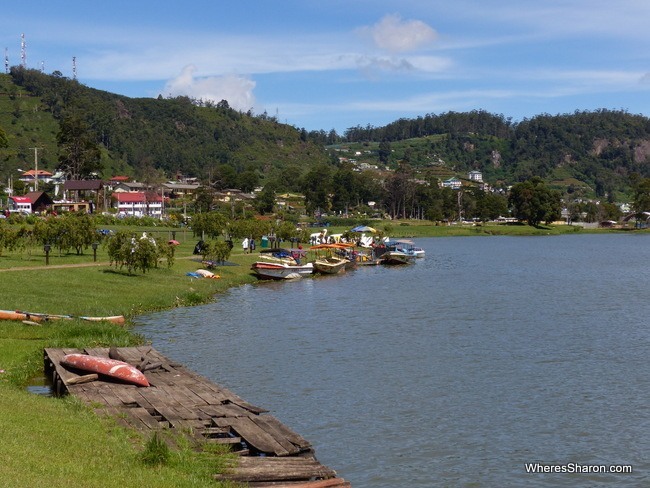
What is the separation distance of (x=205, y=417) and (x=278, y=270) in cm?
5730

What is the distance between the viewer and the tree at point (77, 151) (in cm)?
17075

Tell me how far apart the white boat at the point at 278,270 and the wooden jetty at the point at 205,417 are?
47661mm

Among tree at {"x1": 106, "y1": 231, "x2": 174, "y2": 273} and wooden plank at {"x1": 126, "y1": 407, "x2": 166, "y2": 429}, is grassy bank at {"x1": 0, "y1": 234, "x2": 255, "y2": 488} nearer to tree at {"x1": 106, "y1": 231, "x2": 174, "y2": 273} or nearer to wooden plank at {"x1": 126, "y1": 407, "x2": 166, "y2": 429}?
wooden plank at {"x1": 126, "y1": 407, "x2": 166, "y2": 429}

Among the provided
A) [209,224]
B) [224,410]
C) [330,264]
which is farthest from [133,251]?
[209,224]

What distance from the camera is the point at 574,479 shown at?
22719 millimetres

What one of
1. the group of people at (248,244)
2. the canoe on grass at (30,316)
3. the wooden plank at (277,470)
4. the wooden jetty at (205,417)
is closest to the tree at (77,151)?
the group of people at (248,244)

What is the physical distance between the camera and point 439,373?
35.6 metres

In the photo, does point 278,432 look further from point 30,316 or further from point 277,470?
point 30,316

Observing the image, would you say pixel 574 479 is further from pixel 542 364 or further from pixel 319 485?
pixel 542 364

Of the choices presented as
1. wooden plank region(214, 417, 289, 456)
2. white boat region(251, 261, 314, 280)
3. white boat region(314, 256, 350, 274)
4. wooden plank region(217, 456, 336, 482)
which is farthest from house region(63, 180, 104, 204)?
wooden plank region(217, 456, 336, 482)

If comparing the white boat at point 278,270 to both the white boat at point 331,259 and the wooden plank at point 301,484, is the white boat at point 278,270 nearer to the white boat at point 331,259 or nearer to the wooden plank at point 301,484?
the white boat at point 331,259

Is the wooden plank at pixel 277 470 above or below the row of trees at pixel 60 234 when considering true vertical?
below

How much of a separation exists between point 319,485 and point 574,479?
27.9 ft

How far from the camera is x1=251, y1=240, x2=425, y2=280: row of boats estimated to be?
263 ft
